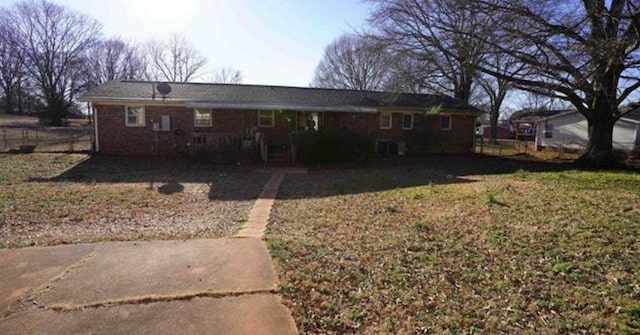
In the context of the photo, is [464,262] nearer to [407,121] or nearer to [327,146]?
[327,146]

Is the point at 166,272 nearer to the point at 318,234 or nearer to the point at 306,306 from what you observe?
the point at 306,306

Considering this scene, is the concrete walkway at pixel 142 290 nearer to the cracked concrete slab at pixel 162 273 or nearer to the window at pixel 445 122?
the cracked concrete slab at pixel 162 273

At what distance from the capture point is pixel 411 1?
16.8 metres

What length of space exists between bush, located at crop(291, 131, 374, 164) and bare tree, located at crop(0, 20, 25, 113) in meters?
45.5

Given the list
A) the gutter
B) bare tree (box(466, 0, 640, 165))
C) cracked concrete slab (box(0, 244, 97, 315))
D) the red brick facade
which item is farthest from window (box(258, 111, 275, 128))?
cracked concrete slab (box(0, 244, 97, 315))

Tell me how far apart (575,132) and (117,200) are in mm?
28499

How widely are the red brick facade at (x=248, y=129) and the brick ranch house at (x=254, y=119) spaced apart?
44 mm

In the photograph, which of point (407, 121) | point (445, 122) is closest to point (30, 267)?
point (407, 121)

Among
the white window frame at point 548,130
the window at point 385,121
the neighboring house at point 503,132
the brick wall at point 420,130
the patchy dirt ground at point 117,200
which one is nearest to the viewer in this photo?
the patchy dirt ground at point 117,200

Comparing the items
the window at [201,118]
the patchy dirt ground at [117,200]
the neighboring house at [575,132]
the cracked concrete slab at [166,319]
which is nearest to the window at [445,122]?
the neighboring house at [575,132]

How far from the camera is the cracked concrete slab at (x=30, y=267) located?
11.9 ft

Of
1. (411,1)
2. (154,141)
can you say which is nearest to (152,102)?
(154,141)

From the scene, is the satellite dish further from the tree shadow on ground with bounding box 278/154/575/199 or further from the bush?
the tree shadow on ground with bounding box 278/154/575/199

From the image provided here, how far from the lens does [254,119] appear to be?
18.5 meters
